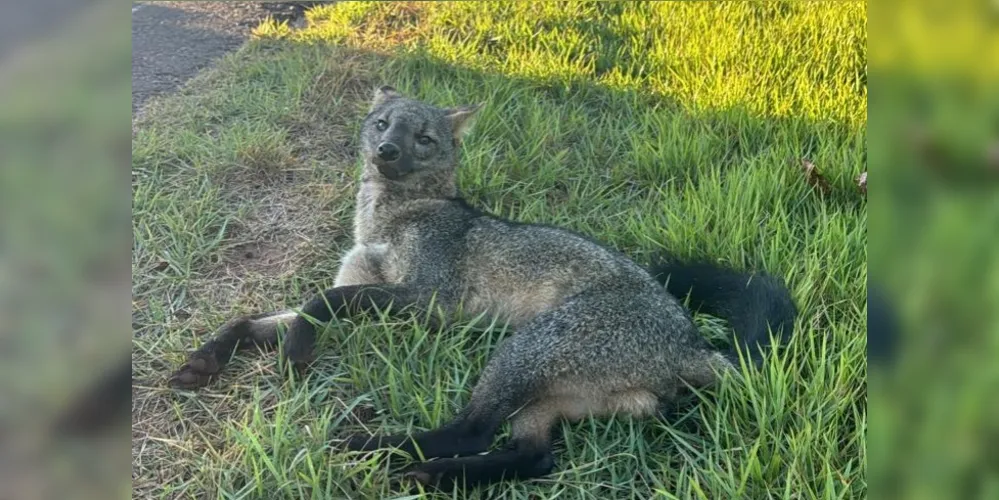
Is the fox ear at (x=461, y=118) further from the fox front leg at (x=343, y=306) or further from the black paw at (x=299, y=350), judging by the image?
the black paw at (x=299, y=350)

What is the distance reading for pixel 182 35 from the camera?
6.62 feet

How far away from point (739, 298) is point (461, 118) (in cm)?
93

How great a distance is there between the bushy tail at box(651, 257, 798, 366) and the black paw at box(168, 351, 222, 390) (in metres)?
1.07

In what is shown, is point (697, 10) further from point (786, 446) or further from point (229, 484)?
point (229, 484)

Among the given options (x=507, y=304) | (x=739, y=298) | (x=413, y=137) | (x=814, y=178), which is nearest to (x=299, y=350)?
(x=507, y=304)

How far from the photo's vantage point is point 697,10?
236 cm

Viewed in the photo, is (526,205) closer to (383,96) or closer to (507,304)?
(507,304)

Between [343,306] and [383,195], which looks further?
[383,195]

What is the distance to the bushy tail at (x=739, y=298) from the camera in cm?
163

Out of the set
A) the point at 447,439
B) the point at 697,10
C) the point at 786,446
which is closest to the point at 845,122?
the point at 697,10
